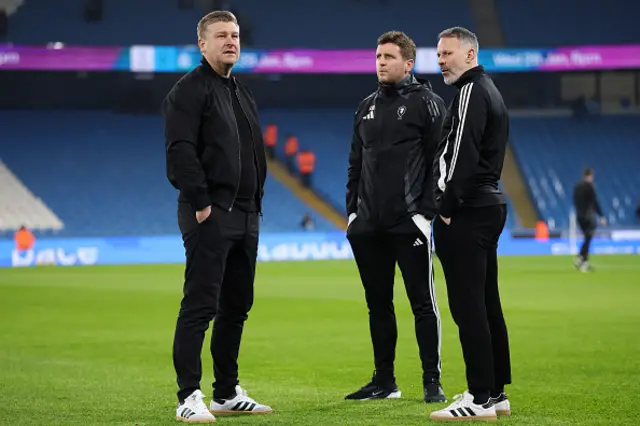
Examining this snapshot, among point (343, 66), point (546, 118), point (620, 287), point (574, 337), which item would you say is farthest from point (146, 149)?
point (574, 337)

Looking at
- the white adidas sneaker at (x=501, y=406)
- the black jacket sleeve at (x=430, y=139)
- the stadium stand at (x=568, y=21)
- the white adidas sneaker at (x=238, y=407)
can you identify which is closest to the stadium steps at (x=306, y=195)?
the stadium stand at (x=568, y=21)

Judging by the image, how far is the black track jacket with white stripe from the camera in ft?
21.8

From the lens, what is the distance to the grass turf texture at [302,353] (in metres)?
7.30

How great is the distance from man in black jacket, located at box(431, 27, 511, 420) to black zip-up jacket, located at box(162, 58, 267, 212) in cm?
129

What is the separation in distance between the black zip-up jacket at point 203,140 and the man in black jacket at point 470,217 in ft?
4.23

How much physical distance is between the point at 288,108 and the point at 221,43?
3384 centimetres

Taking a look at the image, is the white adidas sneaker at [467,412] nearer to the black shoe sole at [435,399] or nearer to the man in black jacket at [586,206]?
the black shoe sole at [435,399]

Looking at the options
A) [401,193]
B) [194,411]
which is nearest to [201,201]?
[194,411]

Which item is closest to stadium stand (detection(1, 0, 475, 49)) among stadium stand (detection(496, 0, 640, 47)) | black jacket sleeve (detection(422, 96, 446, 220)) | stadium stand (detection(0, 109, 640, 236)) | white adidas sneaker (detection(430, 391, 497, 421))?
stadium stand (detection(496, 0, 640, 47))

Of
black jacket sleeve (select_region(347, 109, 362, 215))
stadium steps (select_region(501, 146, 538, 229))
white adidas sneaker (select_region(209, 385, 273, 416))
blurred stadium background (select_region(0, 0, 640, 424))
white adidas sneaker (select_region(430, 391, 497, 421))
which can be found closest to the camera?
white adidas sneaker (select_region(430, 391, 497, 421))

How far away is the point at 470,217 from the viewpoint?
6.77 m

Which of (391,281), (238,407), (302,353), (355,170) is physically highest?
(355,170)

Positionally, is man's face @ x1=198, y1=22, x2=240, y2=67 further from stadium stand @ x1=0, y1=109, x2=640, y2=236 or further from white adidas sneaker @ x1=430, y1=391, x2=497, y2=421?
stadium stand @ x1=0, y1=109, x2=640, y2=236

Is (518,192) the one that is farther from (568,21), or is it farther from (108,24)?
(108,24)
